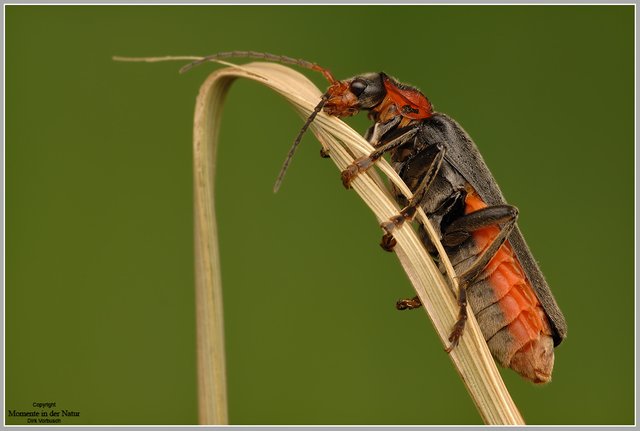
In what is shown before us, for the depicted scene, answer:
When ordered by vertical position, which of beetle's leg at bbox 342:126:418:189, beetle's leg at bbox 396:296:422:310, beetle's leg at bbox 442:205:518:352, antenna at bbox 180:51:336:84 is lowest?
beetle's leg at bbox 396:296:422:310

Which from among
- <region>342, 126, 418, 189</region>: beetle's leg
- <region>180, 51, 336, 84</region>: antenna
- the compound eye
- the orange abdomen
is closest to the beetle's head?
the compound eye

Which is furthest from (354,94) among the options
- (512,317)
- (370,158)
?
(512,317)

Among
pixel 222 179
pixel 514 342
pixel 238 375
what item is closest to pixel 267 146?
pixel 222 179

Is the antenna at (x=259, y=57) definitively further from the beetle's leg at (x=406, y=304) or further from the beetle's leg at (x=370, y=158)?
the beetle's leg at (x=406, y=304)

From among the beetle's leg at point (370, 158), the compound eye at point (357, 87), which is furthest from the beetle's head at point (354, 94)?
the beetle's leg at point (370, 158)

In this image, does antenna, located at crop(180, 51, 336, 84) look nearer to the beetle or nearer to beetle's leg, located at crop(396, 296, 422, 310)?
the beetle

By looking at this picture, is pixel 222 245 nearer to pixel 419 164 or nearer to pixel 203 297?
pixel 419 164
